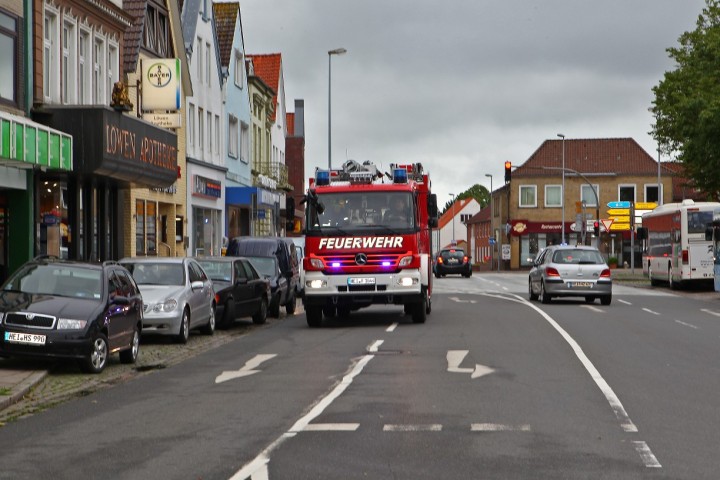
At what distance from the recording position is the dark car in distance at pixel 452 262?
215 feet

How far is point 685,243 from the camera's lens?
1731 inches

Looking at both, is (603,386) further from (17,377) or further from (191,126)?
(191,126)

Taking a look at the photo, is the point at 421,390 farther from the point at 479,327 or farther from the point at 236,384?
the point at 479,327

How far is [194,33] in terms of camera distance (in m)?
46.8

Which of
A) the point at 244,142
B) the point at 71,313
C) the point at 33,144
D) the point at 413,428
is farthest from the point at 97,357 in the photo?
the point at 244,142

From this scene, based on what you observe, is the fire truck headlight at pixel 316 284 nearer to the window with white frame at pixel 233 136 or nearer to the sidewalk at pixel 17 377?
the sidewalk at pixel 17 377

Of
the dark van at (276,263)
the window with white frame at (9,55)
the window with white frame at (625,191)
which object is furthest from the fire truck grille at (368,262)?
the window with white frame at (625,191)

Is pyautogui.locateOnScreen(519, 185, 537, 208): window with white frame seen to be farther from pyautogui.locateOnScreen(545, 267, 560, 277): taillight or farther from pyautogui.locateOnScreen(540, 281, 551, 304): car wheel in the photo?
pyautogui.locateOnScreen(545, 267, 560, 277): taillight

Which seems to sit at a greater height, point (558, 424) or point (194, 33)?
point (194, 33)

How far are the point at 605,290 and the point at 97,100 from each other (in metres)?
14.4

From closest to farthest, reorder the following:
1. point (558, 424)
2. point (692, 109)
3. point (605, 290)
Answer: point (558, 424) < point (605, 290) < point (692, 109)

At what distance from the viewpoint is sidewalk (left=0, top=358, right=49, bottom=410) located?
12609 mm

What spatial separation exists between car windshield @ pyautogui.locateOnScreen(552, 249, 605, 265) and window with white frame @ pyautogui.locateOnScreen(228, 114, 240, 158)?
75.0 feet

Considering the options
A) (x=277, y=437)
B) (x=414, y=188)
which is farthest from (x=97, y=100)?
(x=277, y=437)
